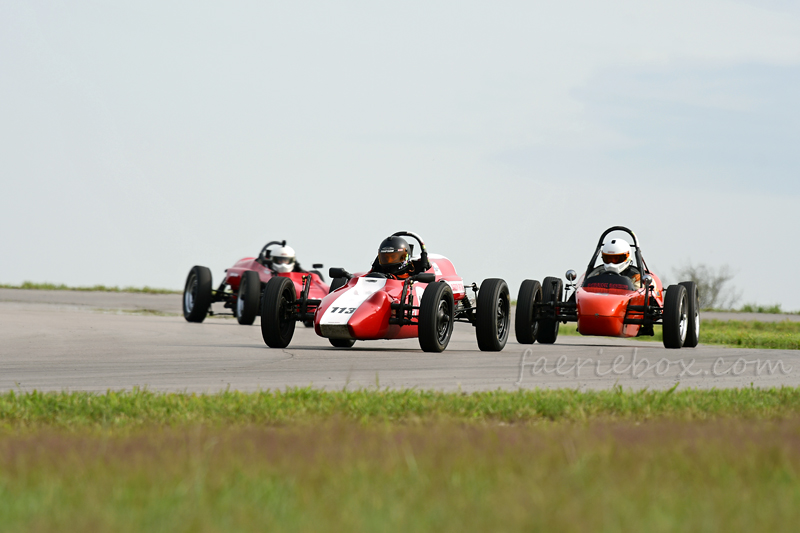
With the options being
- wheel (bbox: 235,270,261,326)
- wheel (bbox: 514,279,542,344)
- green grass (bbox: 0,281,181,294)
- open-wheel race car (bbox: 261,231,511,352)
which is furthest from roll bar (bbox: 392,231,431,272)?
green grass (bbox: 0,281,181,294)

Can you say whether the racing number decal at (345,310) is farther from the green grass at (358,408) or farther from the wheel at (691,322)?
the wheel at (691,322)

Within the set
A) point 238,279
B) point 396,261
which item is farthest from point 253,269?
point 396,261

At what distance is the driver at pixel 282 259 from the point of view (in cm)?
2513

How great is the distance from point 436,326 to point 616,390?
18.3ft

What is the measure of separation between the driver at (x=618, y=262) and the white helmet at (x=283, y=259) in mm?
8881

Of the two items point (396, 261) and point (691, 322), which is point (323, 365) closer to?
point (396, 261)

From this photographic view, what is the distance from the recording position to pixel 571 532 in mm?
3723

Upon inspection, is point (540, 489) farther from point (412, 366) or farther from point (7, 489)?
point (412, 366)

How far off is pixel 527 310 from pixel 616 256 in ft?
7.53

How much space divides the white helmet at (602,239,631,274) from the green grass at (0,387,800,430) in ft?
34.2

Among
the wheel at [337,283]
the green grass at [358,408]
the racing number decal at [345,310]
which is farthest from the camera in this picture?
the wheel at [337,283]

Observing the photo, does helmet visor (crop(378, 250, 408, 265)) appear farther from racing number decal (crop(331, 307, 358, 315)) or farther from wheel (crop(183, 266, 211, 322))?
wheel (crop(183, 266, 211, 322))

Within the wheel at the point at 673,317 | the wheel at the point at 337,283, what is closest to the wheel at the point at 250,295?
the wheel at the point at 337,283

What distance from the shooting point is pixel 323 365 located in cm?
1250
